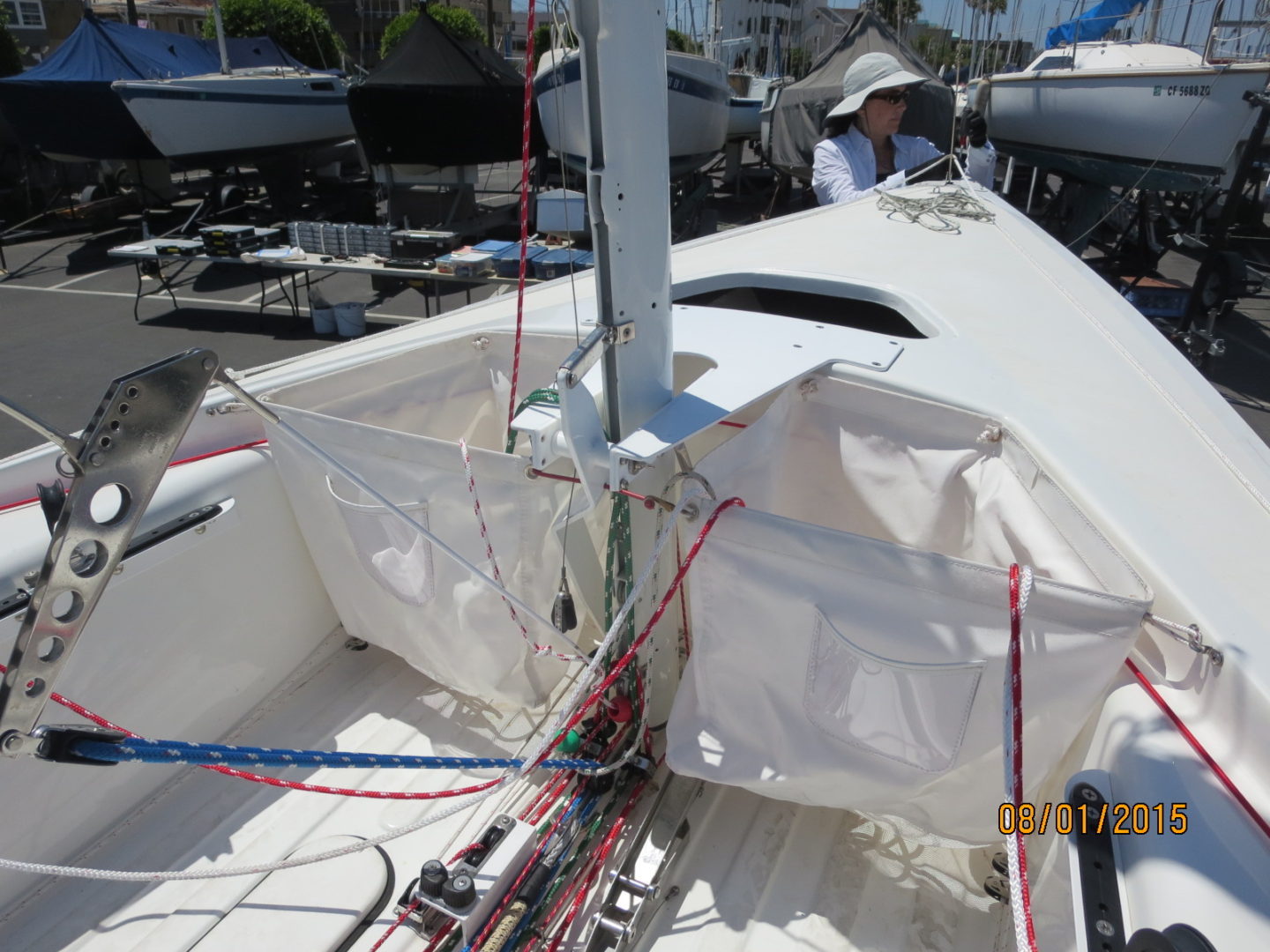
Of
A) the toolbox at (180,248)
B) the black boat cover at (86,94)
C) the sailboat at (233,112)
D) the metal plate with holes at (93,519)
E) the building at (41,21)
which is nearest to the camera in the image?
the metal plate with holes at (93,519)

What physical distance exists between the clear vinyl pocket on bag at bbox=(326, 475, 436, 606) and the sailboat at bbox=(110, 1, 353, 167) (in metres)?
9.21

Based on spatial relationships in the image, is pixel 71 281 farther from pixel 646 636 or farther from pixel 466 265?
pixel 646 636

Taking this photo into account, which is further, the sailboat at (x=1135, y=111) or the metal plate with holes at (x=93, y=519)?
the sailboat at (x=1135, y=111)

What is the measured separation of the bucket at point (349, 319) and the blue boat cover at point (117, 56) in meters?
6.57

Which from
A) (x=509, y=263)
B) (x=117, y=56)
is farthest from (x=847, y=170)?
(x=117, y=56)

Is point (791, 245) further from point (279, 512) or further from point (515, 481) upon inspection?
point (279, 512)

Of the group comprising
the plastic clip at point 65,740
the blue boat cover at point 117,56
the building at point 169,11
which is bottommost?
the plastic clip at point 65,740

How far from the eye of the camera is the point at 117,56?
396 inches

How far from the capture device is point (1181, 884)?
89cm

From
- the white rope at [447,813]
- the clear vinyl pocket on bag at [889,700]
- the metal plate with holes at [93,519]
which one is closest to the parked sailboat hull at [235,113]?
the white rope at [447,813]

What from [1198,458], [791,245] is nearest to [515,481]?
[1198,458]

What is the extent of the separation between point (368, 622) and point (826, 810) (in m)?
1.14

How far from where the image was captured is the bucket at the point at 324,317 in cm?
607

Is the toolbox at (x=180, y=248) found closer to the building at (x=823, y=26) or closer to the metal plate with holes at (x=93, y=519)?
the metal plate with holes at (x=93, y=519)
